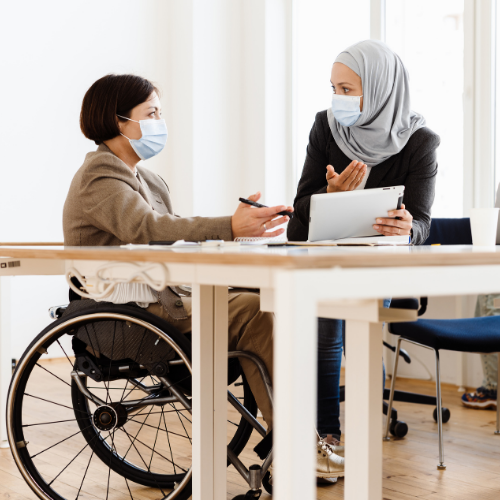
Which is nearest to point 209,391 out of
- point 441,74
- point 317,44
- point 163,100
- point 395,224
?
point 395,224

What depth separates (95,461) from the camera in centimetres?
200

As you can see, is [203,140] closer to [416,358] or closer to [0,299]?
[416,358]

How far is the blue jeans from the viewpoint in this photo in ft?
6.07

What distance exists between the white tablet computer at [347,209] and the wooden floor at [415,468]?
70 cm

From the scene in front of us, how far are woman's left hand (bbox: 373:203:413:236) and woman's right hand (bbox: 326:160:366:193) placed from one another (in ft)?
0.72

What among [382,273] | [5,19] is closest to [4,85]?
[5,19]

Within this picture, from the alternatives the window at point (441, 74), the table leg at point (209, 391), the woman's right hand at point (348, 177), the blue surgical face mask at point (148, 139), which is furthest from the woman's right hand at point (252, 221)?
the window at point (441, 74)

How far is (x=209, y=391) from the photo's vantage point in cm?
136

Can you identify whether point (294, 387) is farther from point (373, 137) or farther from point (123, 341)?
point (373, 137)

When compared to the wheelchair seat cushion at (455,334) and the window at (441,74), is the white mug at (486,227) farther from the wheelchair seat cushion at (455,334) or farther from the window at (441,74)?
the window at (441,74)

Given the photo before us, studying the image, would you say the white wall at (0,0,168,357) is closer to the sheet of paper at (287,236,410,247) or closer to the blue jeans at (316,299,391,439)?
the blue jeans at (316,299,391,439)

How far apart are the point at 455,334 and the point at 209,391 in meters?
0.95

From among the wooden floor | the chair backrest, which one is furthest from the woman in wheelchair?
the chair backrest

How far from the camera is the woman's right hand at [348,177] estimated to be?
173 cm
